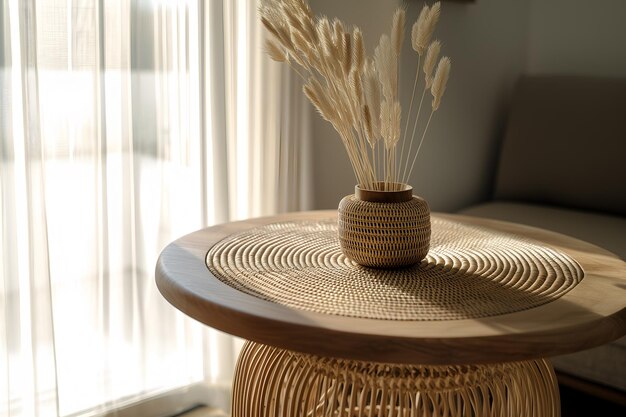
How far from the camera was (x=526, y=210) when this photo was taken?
2.21 m

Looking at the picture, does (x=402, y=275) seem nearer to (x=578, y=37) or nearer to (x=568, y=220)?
(x=568, y=220)

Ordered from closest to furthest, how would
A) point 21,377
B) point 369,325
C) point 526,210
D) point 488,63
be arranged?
point 369,325
point 21,377
point 526,210
point 488,63

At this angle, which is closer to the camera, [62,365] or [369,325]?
[369,325]

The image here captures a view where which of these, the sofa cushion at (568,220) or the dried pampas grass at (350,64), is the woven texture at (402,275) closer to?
the dried pampas grass at (350,64)

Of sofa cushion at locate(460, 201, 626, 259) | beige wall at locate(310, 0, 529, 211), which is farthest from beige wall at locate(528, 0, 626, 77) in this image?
sofa cushion at locate(460, 201, 626, 259)

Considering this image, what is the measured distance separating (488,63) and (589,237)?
75 centimetres

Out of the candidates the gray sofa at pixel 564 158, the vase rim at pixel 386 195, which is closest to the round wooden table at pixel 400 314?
the vase rim at pixel 386 195

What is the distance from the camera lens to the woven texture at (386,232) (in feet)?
3.73

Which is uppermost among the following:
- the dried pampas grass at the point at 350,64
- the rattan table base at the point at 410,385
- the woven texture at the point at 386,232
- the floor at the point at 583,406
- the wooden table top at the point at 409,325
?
the dried pampas grass at the point at 350,64


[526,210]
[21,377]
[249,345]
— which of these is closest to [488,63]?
[526,210]

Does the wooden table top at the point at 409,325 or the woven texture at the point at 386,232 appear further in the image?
the woven texture at the point at 386,232

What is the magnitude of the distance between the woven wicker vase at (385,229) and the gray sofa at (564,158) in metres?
0.97

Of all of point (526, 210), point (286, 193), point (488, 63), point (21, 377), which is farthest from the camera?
point (488, 63)

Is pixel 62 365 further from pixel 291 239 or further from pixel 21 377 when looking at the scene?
pixel 291 239
